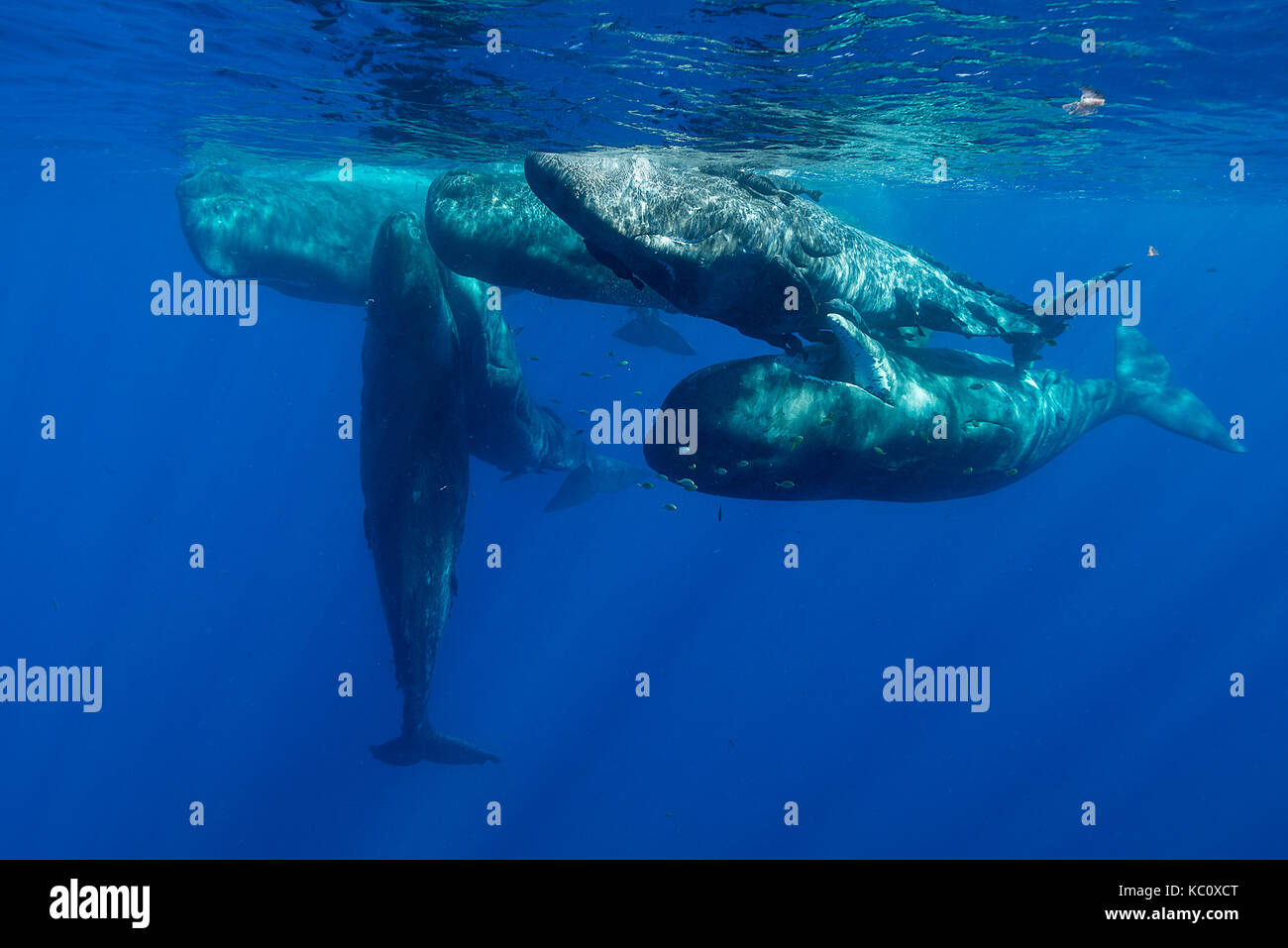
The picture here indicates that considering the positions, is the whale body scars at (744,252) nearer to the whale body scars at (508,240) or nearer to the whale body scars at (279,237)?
the whale body scars at (508,240)

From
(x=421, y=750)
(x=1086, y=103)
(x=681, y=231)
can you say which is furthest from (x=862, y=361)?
(x=1086, y=103)

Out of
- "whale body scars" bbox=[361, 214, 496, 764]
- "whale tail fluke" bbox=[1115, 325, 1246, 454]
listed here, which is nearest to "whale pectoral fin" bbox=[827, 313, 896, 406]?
"whale body scars" bbox=[361, 214, 496, 764]

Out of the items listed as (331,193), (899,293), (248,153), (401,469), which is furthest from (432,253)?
(248,153)

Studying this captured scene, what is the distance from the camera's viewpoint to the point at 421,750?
549 inches

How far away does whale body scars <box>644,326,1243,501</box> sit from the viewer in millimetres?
7504

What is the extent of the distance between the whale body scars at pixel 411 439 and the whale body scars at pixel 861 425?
344 centimetres

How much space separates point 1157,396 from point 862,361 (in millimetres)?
12361

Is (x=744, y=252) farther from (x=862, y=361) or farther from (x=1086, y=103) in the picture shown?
(x=1086, y=103)

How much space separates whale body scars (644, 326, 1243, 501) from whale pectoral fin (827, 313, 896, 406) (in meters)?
0.01

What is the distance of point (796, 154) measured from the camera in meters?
21.3

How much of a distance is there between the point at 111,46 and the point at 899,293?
1710 cm

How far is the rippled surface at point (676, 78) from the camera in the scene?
11773 mm

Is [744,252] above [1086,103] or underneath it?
underneath

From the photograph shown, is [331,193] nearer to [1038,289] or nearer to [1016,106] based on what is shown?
[1038,289]
